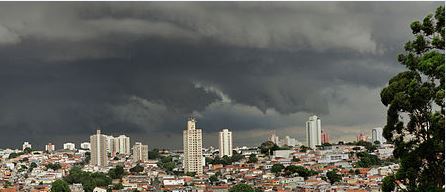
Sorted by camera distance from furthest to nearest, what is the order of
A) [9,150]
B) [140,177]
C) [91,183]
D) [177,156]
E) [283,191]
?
1. [9,150]
2. [177,156]
3. [140,177]
4. [91,183]
5. [283,191]

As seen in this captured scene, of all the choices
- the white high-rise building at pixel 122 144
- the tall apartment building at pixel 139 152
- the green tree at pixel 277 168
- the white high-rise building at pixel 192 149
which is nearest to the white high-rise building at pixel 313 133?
the white high-rise building at pixel 192 149

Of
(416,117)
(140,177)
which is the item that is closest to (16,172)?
(140,177)

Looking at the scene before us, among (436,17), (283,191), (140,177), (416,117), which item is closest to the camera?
(436,17)

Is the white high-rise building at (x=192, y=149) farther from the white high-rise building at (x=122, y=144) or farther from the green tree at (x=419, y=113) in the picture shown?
the green tree at (x=419, y=113)

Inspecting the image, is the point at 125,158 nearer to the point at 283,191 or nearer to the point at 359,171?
the point at 359,171

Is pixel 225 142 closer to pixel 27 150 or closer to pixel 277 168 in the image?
pixel 27 150

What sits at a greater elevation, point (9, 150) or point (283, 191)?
point (9, 150)

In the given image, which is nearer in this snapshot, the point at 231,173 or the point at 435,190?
the point at 435,190
